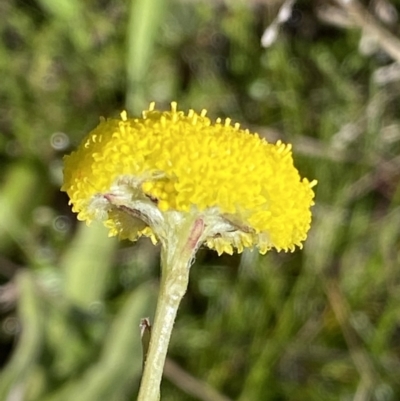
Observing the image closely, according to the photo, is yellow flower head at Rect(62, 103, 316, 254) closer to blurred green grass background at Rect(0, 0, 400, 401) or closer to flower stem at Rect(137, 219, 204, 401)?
flower stem at Rect(137, 219, 204, 401)

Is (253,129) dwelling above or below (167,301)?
above

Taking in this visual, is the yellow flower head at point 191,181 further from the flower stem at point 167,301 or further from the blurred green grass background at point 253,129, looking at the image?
the blurred green grass background at point 253,129

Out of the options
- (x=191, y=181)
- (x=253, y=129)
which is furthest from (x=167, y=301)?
(x=253, y=129)

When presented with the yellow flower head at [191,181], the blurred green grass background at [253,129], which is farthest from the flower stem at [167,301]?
the blurred green grass background at [253,129]

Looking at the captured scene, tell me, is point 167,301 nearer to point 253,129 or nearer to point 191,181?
point 191,181

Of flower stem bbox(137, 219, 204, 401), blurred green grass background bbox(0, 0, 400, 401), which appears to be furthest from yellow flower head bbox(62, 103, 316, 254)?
blurred green grass background bbox(0, 0, 400, 401)

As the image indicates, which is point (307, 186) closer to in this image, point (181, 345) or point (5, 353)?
point (181, 345)

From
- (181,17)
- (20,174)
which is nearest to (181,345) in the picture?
(20,174)
